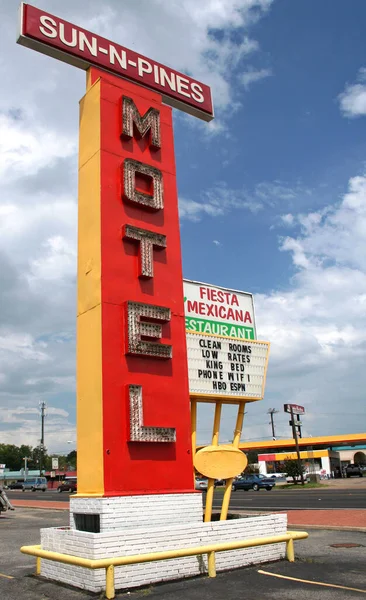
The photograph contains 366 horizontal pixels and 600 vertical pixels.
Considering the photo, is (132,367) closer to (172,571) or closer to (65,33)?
(172,571)

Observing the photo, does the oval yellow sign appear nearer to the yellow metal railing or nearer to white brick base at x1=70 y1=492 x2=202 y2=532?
white brick base at x1=70 y1=492 x2=202 y2=532

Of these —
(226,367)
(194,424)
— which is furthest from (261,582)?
(226,367)

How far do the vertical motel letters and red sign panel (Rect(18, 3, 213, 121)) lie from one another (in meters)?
1.31

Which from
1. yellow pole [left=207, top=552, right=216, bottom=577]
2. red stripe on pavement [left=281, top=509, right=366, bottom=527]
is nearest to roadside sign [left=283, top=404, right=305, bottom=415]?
red stripe on pavement [left=281, top=509, right=366, bottom=527]

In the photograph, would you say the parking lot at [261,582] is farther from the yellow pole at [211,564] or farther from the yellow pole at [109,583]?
the yellow pole at [109,583]

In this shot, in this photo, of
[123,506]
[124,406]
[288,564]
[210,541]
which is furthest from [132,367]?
[288,564]

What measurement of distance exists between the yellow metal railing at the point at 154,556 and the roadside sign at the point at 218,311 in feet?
15.9

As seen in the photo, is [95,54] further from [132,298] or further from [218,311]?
[218,311]

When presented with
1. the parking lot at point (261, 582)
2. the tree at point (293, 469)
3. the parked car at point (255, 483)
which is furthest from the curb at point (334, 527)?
the tree at point (293, 469)

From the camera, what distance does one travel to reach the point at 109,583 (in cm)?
830

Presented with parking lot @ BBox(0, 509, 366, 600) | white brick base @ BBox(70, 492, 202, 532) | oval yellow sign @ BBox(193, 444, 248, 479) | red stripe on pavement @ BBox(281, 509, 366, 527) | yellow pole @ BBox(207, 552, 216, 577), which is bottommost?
→ red stripe on pavement @ BBox(281, 509, 366, 527)

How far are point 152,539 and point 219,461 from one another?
3.23 meters

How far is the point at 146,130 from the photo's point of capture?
1309 centimetres

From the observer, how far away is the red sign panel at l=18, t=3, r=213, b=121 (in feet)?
42.3
